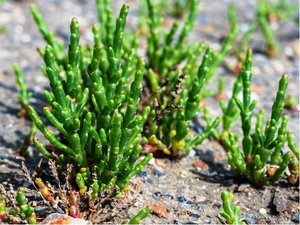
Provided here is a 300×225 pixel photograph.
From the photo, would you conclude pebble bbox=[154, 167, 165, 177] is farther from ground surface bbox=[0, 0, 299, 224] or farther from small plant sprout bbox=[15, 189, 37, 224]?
small plant sprout bbox=[15, 189, 37, 224]

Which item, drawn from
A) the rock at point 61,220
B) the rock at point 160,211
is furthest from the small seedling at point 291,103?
the rock at point 61,220

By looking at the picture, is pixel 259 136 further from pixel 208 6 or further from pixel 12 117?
pixel 208 6

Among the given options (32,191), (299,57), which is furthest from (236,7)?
(32,191)

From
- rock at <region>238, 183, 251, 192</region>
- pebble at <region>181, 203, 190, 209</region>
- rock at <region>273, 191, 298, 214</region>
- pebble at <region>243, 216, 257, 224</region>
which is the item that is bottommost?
pebble at <region>243, 216, 257, 224</region>

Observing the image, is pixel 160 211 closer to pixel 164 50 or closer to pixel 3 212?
pixel 3 212

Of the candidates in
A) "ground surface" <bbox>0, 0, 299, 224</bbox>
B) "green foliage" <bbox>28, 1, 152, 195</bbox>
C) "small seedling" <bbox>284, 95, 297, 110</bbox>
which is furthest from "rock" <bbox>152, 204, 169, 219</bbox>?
"small seedling" <bbox>284, 95, 297, 110</bbox>
